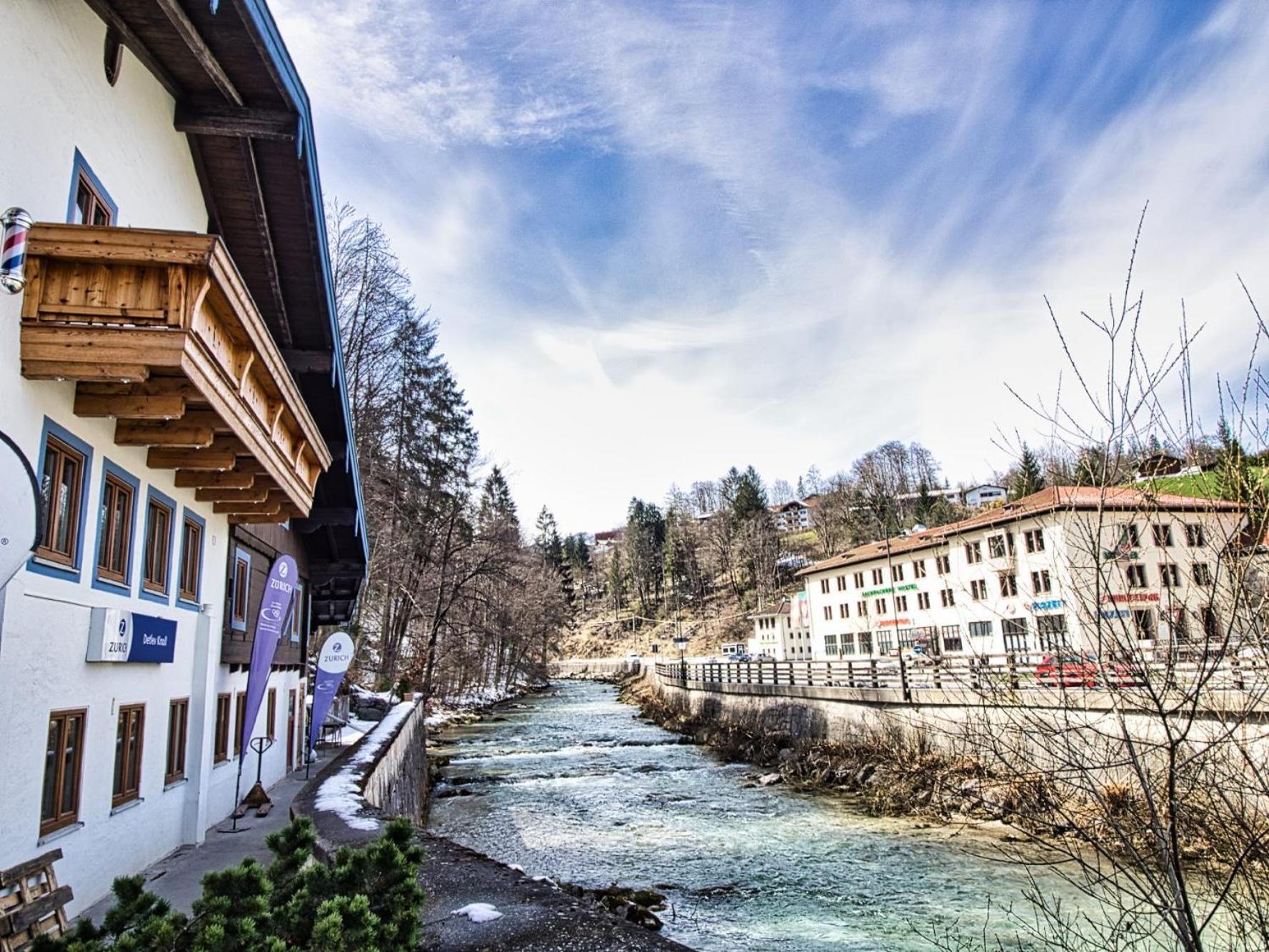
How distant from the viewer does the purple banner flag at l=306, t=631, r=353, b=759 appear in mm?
15500

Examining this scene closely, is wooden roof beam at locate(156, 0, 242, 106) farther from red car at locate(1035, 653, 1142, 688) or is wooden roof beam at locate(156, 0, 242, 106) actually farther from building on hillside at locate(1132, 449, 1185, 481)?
red car at locate(1035, 653, 1142, 688)

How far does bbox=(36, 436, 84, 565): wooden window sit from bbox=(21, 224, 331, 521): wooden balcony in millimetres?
471

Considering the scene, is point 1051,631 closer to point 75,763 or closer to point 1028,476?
point 1028,476

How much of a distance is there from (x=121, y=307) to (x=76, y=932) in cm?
430

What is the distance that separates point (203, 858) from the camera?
380 inches

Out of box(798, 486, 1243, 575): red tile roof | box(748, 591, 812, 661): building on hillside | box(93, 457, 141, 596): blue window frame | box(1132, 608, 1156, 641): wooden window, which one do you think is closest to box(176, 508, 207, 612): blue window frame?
box(93, 457, 141, 596): blue window frame

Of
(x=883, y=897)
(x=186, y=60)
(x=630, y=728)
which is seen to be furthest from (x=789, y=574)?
(x=186, y=60)

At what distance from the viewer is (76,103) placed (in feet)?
23.1

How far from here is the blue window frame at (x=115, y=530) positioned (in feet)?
26.0

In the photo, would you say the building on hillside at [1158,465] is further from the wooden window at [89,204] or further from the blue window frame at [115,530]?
the blue window frame at [115,530]

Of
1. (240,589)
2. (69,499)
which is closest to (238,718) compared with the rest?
(240,589)

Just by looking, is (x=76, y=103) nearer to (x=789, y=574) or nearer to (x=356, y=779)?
(x=356, y=779)

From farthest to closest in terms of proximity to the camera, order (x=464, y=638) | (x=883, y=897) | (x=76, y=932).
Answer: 1. (x=464, y=638)
2. (x=883, y=897)
3. (x=76, y=932)

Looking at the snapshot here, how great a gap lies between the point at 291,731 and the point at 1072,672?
17.2m
